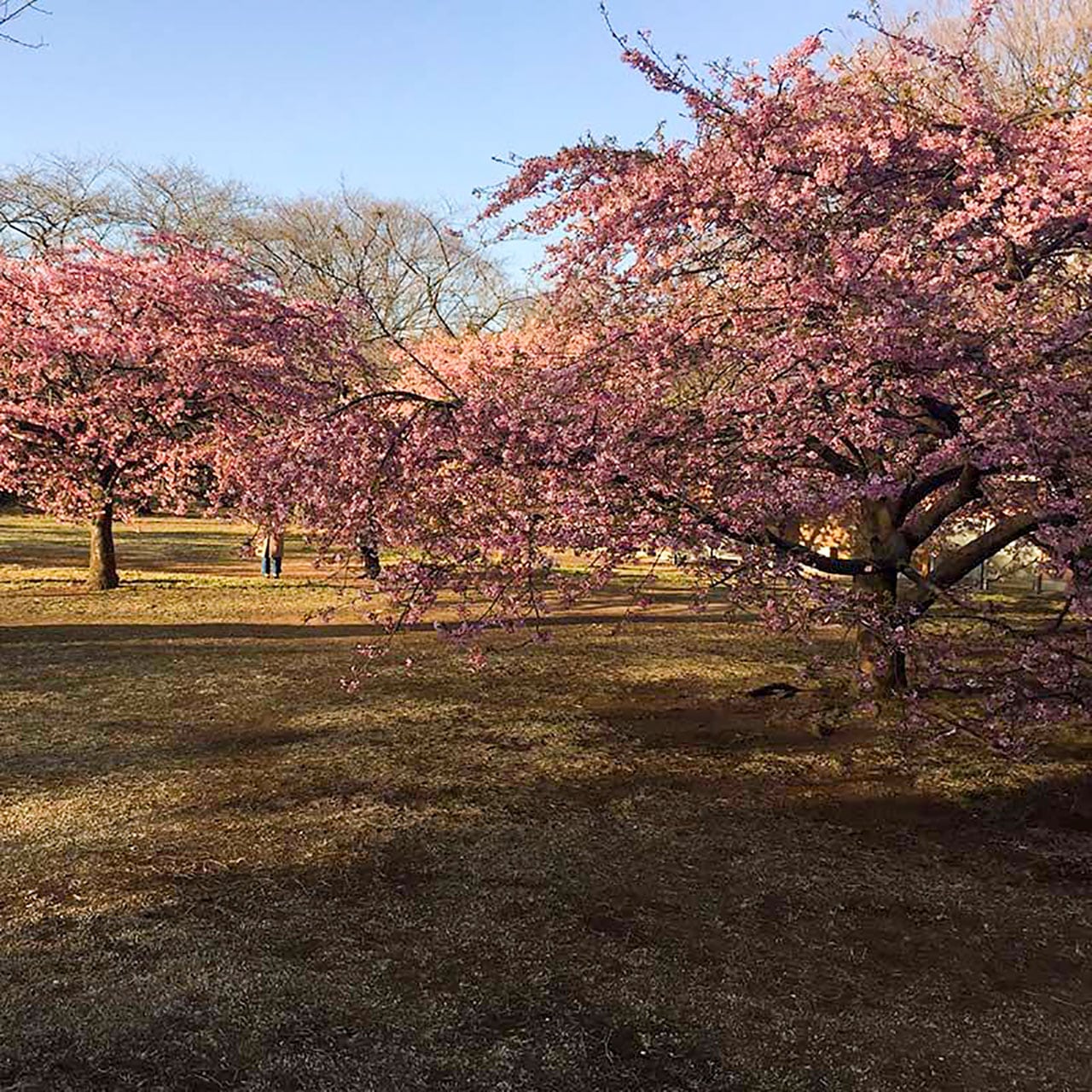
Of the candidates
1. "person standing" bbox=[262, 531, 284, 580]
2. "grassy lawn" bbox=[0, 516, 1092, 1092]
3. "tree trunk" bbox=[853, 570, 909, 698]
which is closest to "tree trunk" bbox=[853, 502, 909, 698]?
"tree trunk" bbox=[853, 570, 909, 698]

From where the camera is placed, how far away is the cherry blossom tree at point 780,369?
21.1ft

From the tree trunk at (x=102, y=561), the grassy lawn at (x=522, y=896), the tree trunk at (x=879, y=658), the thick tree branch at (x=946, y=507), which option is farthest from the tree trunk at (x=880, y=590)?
the tree trunk at (x=102, y=561)

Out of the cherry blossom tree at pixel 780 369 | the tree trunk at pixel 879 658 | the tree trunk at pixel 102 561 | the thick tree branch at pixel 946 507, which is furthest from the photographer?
the tree trunk at pixel 102 561

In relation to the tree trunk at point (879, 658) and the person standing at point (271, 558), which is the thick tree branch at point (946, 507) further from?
the person standing at point (271, 558)

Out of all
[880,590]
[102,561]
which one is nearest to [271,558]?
[102,561]

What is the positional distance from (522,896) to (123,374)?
14.6 m

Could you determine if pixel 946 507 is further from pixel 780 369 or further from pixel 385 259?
pixel 385 259

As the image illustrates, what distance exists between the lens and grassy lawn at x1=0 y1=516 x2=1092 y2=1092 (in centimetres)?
399

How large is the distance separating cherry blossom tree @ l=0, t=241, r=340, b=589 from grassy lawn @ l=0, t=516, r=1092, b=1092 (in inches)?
275

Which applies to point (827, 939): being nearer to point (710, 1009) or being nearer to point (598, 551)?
point (710, 1009)

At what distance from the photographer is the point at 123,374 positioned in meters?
17.1

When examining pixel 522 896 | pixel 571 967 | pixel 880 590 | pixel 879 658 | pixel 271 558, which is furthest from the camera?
pixel 271 558

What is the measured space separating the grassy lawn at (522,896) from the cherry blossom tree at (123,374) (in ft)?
22.9

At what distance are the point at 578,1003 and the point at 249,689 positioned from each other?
290 inches
